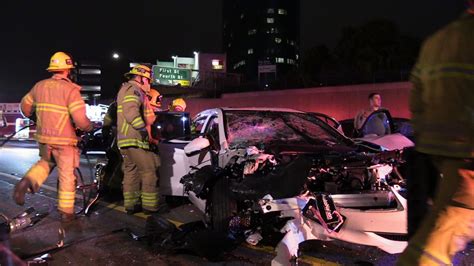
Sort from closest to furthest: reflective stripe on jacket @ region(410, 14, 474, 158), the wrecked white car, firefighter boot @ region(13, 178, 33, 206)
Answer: reflective stripe on jacket @ region(410, 14, 474, 158) < the wrecked white car < firefighter boot @ region(13, 178, 33, 206)

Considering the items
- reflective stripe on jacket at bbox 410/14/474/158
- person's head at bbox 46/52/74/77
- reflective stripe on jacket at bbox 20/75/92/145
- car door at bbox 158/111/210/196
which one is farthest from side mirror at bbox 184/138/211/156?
reflective stripe on jacket at bbox 410/14/474/158

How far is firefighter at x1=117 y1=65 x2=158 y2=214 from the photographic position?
5.96 metres

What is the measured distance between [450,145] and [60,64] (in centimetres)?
448

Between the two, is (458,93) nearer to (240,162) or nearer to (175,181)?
(240,162)

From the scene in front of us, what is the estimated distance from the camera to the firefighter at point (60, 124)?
524cm

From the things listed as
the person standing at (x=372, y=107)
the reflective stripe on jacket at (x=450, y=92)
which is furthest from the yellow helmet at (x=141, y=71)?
the reflective stripe on jacket at (x=450, y=92)

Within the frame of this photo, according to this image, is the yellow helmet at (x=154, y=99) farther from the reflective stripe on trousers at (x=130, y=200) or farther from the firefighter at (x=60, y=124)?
the firefighter at (x=60, y=124)

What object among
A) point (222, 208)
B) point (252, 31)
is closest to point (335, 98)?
point (222, 208)

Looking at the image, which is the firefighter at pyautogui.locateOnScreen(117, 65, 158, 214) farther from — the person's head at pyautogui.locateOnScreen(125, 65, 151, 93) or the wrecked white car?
the wrecked white car

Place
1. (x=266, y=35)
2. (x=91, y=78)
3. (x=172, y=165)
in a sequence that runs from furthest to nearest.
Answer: (x=266, y=35)
(x=91, y=78)
(x=172, y=165)

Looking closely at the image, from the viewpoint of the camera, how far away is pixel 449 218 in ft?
7.13

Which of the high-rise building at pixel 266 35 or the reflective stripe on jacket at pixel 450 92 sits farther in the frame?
the high-rise building at pixel 266 35

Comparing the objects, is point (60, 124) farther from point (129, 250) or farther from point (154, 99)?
point (154, 99)

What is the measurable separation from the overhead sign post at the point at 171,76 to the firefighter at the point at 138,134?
122 feet
